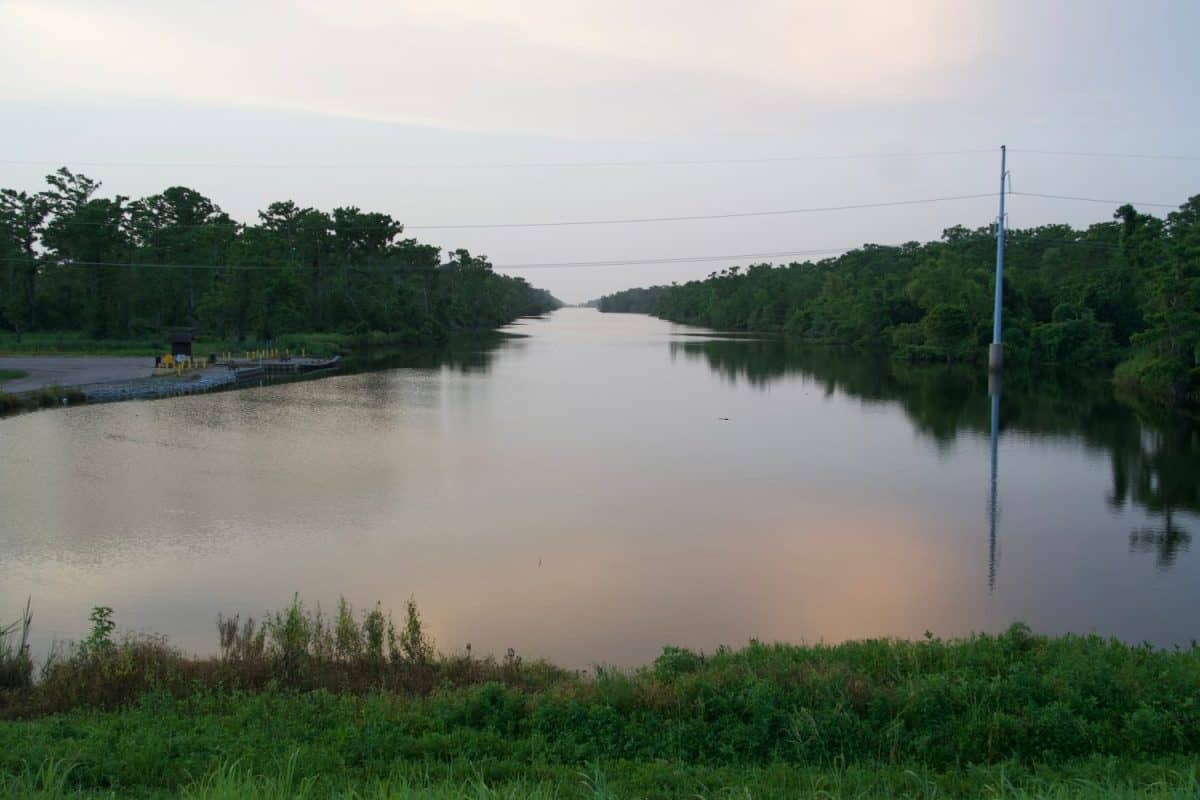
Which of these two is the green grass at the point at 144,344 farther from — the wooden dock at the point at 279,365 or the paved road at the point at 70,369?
the wooden dock at the point at 279,365

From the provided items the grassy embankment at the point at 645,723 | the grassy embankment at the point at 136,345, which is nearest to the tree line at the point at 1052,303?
the grassy embankment at the point at 645,723

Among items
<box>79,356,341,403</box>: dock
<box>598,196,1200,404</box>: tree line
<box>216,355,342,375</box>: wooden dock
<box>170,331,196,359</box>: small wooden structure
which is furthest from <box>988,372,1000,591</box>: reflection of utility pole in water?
<box>170,331,196,359</box>: small wooden structure

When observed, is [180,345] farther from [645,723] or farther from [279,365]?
[645,723]

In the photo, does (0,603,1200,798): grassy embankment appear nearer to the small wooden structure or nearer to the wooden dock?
the small wooden structure

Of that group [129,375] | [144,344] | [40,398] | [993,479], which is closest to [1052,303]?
[993,479]

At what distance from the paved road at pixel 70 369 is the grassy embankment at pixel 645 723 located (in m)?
21.2

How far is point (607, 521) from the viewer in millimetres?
12312

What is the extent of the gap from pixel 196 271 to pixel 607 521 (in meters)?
40.3

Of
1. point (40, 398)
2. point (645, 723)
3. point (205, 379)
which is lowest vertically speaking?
point (645, 723)

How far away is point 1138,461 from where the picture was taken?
16750 mm

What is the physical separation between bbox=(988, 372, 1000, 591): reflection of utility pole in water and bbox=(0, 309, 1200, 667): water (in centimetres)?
7

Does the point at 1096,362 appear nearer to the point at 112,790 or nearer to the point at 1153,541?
the point at 1153,541

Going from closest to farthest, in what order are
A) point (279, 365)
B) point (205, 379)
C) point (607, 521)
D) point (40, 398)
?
1. point (607, 521)
2. point (40, 398)
3. point (205, 379)
4. point (279, 365)

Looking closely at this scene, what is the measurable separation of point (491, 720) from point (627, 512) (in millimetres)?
7682
